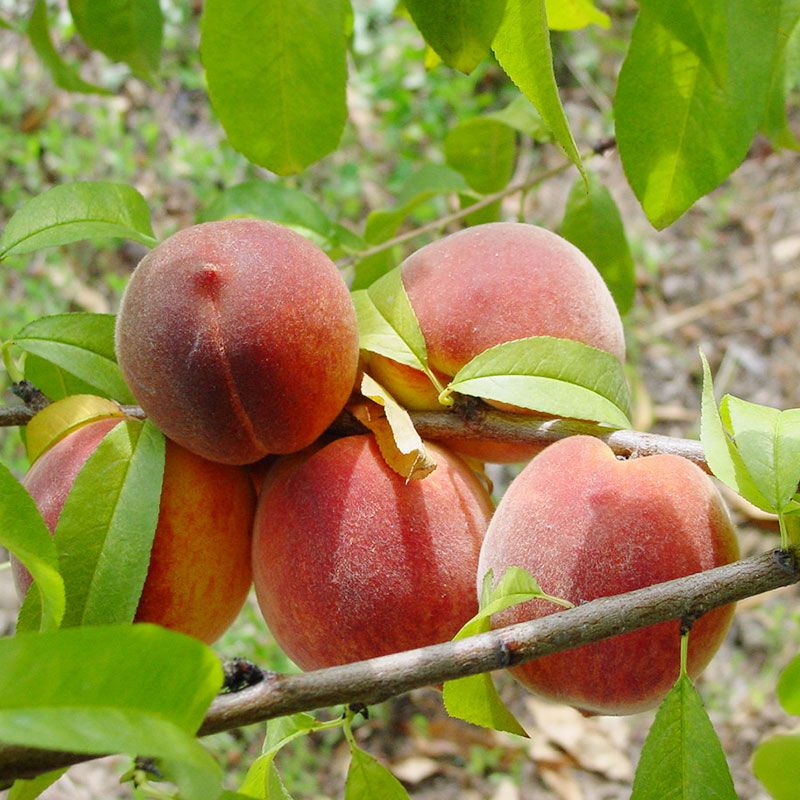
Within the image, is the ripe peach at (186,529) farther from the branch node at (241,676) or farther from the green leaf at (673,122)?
the green leaf at (673,122)

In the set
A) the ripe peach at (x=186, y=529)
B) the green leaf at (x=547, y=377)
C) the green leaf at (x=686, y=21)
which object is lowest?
the ripe peach at (x=186, y=529)

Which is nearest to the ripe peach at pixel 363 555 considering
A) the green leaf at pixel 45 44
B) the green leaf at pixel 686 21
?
the green leaf at pixel 686 21

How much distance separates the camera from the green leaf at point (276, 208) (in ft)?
4.29

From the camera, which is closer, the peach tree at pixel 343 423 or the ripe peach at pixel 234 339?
the peach tree at pixel 343 423

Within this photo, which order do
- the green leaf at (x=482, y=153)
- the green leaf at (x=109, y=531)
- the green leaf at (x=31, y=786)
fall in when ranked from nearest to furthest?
the green leaf at (x=31, y=786)
the green leaf at (x=109, y=531)
the green leaf at (x=482, y=153)

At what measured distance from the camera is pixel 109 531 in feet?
2.82

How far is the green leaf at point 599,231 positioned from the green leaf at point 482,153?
180 millimetres

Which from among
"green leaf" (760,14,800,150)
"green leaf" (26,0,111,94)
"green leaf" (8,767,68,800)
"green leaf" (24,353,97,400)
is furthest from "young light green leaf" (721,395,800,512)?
"green leaf" (26,0,111,94)

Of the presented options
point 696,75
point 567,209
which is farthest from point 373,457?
point 567,209

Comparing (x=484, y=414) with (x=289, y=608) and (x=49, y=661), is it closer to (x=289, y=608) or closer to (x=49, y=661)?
(x=289, y=608)

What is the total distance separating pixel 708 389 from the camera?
793mm

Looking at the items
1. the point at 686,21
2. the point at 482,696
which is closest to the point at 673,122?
the point at 686,21

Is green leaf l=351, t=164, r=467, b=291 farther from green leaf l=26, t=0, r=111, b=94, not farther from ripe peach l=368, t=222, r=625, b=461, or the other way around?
green leaf l=26, t=0, r=111, b=94

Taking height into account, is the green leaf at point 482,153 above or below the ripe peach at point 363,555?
above
